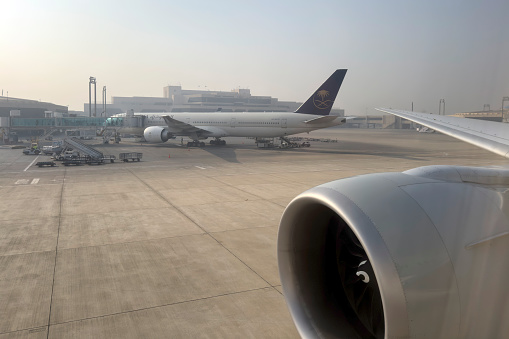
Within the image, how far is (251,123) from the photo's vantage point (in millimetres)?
36812

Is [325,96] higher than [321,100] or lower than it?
higher

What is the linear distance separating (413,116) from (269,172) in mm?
14393

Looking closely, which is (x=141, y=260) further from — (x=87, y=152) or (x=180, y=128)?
(x=180, y=128)

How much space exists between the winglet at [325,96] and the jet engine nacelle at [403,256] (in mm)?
30842

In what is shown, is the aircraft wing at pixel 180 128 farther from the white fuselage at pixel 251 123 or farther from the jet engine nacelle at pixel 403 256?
the jet engine nacelle at pixel 403 256

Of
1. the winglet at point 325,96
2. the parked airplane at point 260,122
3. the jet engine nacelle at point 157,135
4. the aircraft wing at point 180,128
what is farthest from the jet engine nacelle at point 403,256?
the jet engine nacelle at point 157,135

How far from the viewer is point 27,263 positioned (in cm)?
777

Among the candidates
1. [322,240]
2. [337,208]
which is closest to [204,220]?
[322,240]

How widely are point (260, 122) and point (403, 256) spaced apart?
3387 centimetres

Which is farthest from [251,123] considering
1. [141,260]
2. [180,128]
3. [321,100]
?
[141,260]

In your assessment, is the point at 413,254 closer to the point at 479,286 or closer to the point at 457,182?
the point at 479,286

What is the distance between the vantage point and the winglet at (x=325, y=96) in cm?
3319

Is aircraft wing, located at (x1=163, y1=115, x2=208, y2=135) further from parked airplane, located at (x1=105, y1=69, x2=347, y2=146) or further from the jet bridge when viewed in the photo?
the jet bridge

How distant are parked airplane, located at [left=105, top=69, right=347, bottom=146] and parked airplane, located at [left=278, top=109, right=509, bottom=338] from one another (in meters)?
29.1
